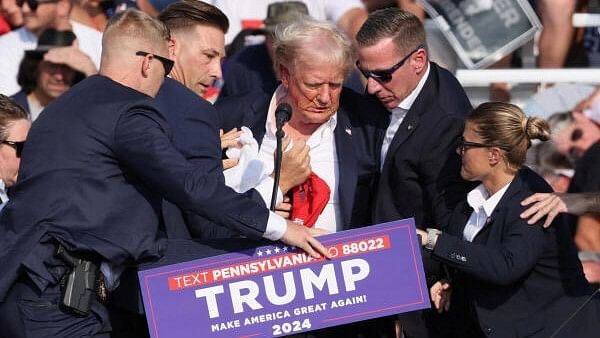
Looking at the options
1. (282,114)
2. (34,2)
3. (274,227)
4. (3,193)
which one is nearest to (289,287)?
(274,227)

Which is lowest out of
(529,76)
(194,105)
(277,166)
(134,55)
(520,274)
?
(520,274)

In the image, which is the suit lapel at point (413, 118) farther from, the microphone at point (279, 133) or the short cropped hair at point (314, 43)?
the microphone at point (279, 133)

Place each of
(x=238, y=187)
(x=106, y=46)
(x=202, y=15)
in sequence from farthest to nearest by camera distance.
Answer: (x=202, y=15) < (x=238, y=187) < (x=106, y=46)

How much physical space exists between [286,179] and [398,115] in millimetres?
613

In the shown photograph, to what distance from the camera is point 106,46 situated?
14.5 feet

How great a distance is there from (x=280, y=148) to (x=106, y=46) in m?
0.74

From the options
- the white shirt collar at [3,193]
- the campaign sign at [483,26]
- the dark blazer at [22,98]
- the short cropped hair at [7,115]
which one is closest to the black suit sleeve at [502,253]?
the short cropped hair at [7,115]

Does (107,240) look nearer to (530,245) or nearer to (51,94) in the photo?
(530,245)

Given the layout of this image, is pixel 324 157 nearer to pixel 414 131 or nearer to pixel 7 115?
pixel 414 131

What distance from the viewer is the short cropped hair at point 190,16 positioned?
17.0 ft

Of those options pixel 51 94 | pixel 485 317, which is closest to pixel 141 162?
pixel 485 317

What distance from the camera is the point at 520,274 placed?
4520 millimetres

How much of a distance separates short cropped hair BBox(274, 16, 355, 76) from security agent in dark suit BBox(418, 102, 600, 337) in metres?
0.58

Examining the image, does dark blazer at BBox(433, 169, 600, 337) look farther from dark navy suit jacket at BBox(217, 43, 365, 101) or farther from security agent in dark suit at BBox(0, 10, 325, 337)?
dark navy suit jacket at BBox(217, 43, 365, 101)
